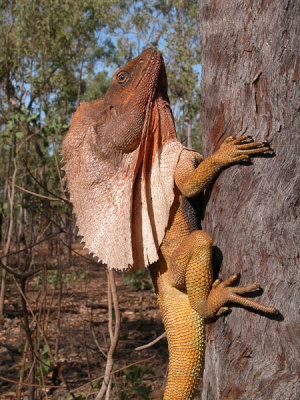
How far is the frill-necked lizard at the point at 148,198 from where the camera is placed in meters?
1.95

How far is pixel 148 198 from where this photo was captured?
2.07 m

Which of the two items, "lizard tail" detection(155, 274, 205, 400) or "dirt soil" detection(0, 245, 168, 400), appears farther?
"dirt soil" detection(0, 245, 168, 400)

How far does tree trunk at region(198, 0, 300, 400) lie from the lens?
51.4 inches

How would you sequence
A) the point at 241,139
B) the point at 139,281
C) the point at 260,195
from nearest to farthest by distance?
the point at 260,195 < the point at 241,139 < the point at 139,281

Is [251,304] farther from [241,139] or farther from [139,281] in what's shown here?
[139,281]

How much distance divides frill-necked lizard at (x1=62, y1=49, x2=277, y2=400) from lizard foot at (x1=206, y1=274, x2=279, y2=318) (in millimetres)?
109

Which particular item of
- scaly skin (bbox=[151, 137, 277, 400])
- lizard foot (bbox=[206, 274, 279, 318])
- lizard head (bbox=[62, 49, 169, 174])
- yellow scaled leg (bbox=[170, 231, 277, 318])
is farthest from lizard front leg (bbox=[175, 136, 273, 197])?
lizard foot (bbox=[206, 274, 279, 318])

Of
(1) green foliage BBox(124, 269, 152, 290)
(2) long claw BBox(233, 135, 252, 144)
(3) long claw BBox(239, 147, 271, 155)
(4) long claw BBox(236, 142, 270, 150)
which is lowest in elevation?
(3) long claw BBox(239, 147, 271, 155)

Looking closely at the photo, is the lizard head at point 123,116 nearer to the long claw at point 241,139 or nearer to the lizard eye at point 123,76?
the lizard eye at point 123,76

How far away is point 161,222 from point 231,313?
25.4 inches

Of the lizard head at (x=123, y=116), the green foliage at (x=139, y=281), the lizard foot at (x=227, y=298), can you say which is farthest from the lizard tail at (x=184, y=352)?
the green foliage at (x=139, y=281)

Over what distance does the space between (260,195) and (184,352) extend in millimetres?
1024

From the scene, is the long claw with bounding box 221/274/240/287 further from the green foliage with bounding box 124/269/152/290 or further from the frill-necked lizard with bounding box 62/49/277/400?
the green foliage with bounding box 124/269/152/290

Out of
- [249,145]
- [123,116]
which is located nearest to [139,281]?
[123,116]
